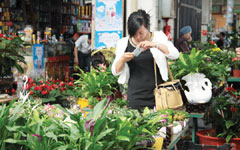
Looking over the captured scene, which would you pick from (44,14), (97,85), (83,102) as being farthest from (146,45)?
(44,14)

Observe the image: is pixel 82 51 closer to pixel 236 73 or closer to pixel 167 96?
pixel 236 73

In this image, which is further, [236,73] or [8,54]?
[236,73]

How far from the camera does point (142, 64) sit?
12.0 ft

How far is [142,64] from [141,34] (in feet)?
1.00

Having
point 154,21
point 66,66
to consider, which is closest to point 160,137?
point 154,21

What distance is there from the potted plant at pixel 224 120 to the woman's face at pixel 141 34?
105 centimetres

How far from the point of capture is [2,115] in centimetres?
221

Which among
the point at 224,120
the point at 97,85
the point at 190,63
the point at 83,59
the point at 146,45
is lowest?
the point at 224,120

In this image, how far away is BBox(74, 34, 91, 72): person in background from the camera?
33.8 ft

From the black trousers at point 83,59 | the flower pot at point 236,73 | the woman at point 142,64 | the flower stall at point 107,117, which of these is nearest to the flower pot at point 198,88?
the flower stall at point 107,117

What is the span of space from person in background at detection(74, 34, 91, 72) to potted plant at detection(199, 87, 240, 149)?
673cm

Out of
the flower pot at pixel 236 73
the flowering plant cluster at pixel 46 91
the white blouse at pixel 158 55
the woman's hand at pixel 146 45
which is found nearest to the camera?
the woman's hand at pixel 146 45

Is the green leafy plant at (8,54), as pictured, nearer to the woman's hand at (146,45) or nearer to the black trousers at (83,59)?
the woman's hand at (146,45)

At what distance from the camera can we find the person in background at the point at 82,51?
1031 centimetres
